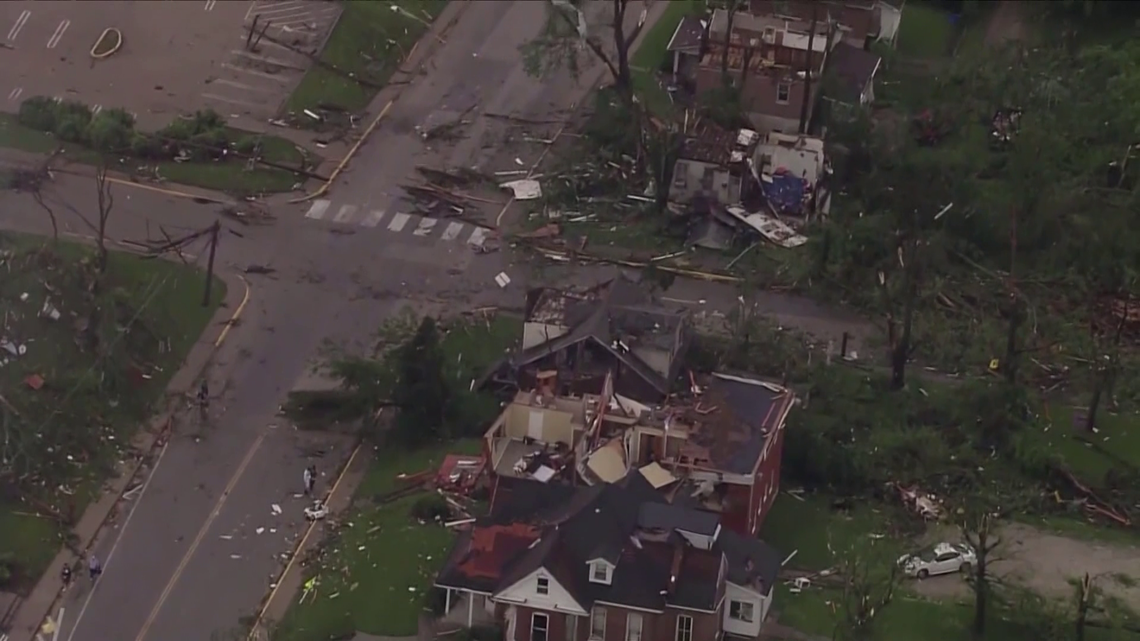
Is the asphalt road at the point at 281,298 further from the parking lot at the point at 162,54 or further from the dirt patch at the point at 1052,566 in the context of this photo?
the dirt patch at the point at 1052,566

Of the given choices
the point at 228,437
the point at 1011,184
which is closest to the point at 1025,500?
the point at 1011,184

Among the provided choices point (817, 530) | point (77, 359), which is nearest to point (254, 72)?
point (77, 359)

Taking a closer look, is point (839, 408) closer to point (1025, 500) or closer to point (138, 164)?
point (1025, 500)

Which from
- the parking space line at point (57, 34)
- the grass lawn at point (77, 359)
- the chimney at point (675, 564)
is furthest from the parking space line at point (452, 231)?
the chimney at point (675, 564)

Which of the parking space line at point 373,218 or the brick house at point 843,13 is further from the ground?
the brick house at point 843,13

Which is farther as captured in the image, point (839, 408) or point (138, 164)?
point (138, 164)

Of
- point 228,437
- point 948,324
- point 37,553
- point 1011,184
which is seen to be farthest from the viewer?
point 1011,184

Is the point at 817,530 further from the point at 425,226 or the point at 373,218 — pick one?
the point at 373,218
